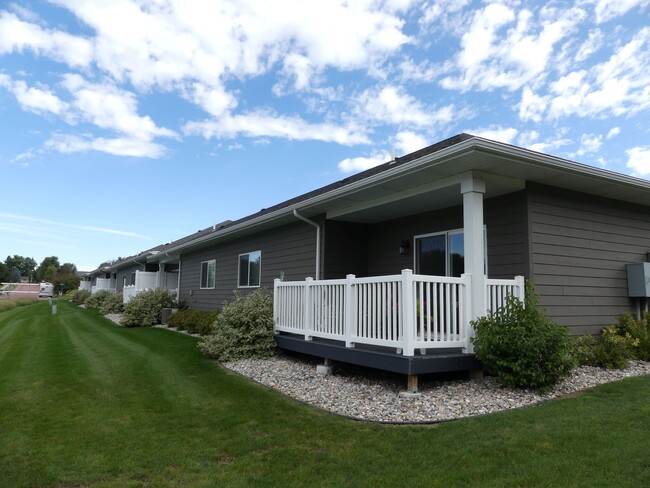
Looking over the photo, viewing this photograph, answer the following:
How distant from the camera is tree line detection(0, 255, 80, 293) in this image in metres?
69.5

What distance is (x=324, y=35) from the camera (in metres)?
10.9

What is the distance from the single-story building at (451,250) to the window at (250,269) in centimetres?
219

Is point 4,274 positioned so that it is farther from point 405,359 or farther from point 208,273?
point 405,359

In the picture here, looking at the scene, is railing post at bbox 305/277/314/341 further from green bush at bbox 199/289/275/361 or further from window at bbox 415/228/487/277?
window at bbox 415/228/487/277

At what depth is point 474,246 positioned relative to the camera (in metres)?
6.09

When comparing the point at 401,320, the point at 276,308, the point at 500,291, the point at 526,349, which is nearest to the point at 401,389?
the point at 401,320

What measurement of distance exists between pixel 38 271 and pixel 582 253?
11649 centimetres

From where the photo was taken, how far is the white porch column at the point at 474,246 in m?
5.98

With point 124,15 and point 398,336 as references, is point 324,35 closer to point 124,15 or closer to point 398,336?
point 124,15

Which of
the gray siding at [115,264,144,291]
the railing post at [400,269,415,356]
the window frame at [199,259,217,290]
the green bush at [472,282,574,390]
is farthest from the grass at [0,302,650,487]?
the gray siding at [115,264,144,291]

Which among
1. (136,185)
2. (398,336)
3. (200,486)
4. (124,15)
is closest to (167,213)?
(136,185)

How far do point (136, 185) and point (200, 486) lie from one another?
18770 mm

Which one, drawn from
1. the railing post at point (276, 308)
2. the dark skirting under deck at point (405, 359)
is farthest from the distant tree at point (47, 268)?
the dark skirting under deck at point (405, 359)

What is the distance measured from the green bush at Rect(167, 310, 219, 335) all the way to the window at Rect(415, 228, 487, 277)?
6151 millimetres
